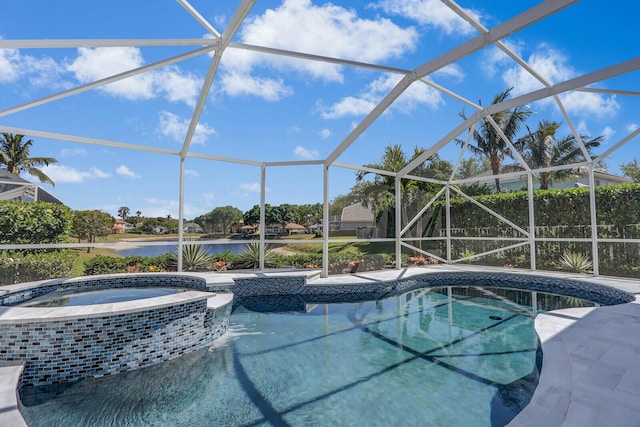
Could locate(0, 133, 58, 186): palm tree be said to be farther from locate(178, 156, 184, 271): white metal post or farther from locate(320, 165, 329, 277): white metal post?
locate(320, 165, 329, 277): white metal post

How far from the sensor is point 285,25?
571cm

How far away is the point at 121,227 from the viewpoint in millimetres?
8562

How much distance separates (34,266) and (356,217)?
27.0 ft

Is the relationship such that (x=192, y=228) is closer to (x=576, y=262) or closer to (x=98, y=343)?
(x=98, y=343)

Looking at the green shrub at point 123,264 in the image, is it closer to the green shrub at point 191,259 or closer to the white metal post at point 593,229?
the green shrub at point 191,259

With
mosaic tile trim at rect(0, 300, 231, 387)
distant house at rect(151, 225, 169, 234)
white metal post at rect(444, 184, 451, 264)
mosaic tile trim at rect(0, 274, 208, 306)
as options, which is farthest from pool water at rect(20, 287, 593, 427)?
white metal post at rect(444, 184, 451, 264)

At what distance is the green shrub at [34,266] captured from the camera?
6.89 m

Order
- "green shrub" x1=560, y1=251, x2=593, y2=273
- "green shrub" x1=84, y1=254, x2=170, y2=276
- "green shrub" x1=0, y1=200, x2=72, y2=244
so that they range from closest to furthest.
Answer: "green shrub" x1=0, y1=200, x2=72, y2=244, "green shrub" x1=84, y1=254, x2=170, y2=276, "green shrub" x1=560, y1=251, x2=593, y2=273

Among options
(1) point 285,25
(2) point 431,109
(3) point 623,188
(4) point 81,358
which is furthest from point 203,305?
(2) point 431,109

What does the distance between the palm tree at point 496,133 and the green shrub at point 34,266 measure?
68.9 ft

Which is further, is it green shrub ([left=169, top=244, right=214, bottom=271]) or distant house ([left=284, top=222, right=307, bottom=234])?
distant house ([left=284, top=222, right=307, bottom=234])

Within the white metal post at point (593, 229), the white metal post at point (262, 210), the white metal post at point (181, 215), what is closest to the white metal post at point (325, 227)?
the white metal post at point (262, 210)

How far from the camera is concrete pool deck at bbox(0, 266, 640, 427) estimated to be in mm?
2396

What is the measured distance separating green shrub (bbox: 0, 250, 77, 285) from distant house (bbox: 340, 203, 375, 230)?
279 inches
